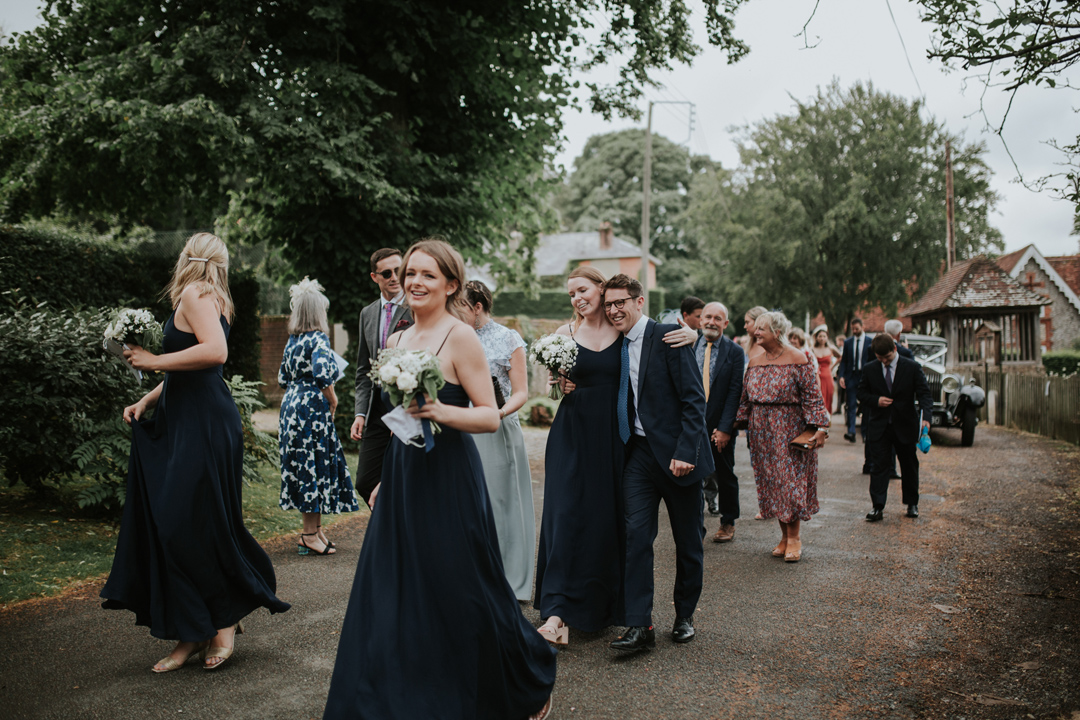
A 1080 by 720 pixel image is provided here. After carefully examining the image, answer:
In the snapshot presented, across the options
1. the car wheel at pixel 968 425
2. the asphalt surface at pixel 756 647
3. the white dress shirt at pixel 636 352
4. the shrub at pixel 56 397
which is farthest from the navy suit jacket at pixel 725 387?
the car wheel at pixel 968 425

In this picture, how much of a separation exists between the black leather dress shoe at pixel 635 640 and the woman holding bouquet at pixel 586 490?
134 millimetres

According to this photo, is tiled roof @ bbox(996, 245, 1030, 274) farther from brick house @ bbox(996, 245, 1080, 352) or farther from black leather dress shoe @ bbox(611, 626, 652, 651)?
black leather dress shoe @ bbox(611, 626, 652, 651)

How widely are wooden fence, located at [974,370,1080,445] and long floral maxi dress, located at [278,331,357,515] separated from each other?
1426 centimetres

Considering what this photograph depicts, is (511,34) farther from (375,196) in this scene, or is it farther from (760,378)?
(760,378)

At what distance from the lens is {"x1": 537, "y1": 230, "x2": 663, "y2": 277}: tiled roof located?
5847 cm

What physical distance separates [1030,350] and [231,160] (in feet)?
95.9

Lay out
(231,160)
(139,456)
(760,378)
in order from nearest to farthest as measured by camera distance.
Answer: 1. (139,456)
2. (760,378)
3. (231,160)

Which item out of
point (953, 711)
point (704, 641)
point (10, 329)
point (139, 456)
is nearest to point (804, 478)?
point (704, 641)

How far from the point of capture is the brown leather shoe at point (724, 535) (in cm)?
782

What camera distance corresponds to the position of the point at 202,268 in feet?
14.5

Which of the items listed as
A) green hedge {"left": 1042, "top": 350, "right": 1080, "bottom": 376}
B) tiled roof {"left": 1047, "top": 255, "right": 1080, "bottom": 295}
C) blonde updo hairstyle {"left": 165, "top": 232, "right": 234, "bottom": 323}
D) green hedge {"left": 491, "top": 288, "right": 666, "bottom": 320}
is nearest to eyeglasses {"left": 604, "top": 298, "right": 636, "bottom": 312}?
blonde updo hairstyle {"left": 165, "top": 232, "right": 234, "bottom": 323}

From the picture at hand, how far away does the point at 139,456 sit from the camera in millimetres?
4355

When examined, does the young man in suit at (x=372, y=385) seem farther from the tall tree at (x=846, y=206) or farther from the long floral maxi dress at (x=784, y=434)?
the tall tree at (x=846, y=206)

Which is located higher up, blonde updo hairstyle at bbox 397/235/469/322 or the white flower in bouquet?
blonde updo hairstyle at bbox 397/235/469/322
